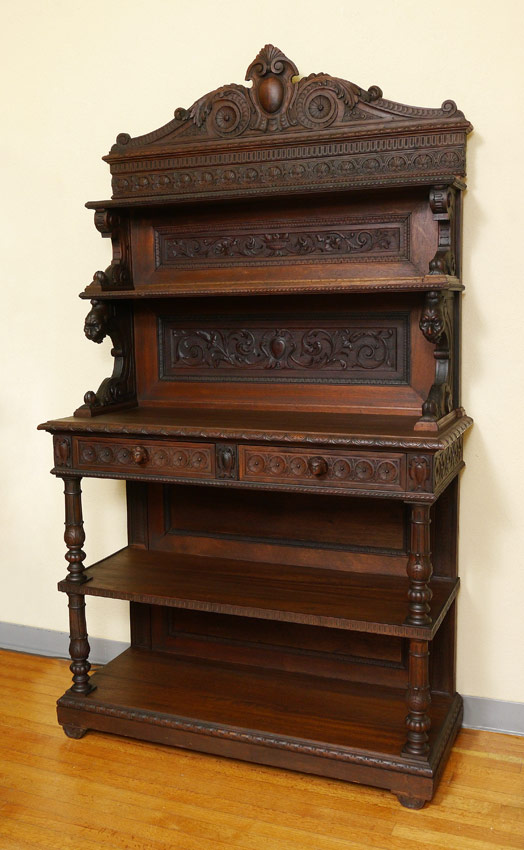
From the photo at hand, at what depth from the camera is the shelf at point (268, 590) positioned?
263 cm

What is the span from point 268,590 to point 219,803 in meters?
0.69

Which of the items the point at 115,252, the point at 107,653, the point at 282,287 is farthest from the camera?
the point at 107,653

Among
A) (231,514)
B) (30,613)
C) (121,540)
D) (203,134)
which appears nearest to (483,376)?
(231,514)

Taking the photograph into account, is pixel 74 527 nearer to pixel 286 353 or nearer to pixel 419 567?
pixel 286 353

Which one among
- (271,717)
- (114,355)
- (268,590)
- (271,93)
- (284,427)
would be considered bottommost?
(271,717)

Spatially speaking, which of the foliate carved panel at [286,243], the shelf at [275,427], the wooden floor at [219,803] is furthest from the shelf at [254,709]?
the foliate carved panel at [286,243]

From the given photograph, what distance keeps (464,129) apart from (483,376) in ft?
2.71

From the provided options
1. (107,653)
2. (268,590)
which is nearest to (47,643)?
(107,653)

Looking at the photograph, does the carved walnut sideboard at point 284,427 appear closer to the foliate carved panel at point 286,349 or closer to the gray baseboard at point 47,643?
the foliate carved panel at point 286,349

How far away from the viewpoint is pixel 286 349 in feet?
10.1

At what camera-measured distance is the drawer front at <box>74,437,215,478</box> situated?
8.89 feet

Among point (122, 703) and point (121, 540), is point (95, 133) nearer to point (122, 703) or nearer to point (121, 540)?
point (121, 540)

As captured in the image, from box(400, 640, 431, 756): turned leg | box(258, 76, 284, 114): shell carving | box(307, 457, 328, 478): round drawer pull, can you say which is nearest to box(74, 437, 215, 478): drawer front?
box(307, 457, 328, 478): round drawer pull

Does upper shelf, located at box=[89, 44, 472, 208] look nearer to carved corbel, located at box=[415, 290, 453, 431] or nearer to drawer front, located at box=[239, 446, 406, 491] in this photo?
carved corbel, located at box=[415, 290, 453, 431]
